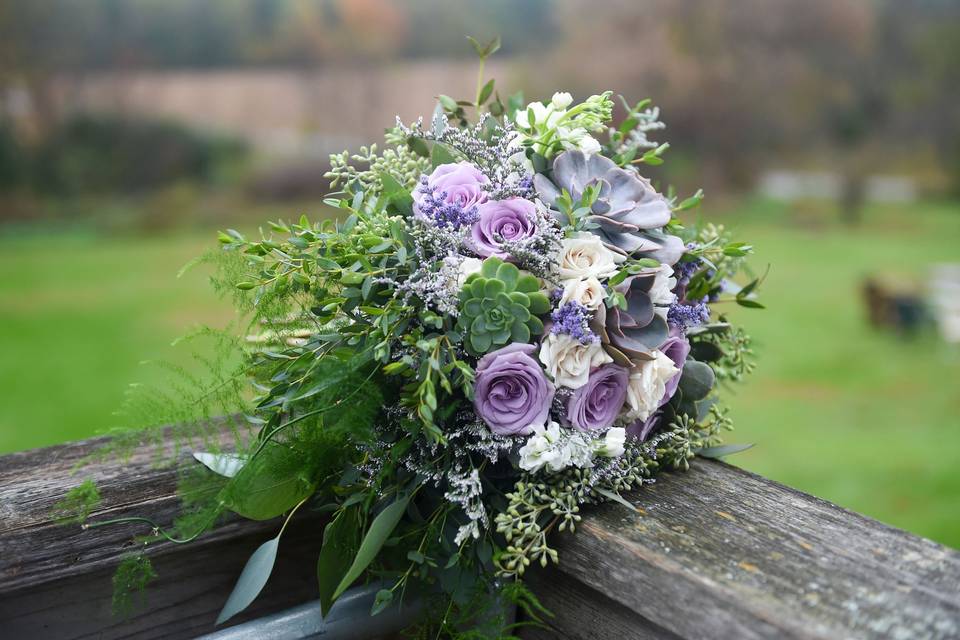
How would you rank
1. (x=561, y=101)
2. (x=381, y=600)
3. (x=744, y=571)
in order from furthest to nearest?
(x=561, y=101)
(x=381, y=600)
(x=744, y=571)

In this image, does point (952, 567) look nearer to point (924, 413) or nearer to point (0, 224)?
point (924, 413)

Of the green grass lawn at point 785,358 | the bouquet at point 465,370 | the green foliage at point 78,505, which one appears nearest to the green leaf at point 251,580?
the bouquet at point 465,370

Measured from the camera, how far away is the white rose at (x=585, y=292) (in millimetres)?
1102

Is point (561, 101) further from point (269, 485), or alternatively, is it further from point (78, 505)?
point (78, 505)

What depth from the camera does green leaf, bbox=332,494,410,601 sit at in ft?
3.26

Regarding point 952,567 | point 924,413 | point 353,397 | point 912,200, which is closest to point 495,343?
point 353,397

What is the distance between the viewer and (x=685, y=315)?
1.23 m

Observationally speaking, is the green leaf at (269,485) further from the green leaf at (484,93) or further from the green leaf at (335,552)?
→ the green leaf at (484,93)

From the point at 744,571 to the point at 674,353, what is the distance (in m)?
0.36

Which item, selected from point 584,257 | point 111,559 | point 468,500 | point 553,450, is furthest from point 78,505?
point 584,257

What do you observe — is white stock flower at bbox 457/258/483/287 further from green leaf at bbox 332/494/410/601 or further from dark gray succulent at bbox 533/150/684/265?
green leaf at bbox 332/494/410/601

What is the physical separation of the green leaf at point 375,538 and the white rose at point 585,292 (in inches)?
13.1

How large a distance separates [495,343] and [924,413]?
7.38 metres

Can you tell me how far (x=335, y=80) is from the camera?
20094mm
